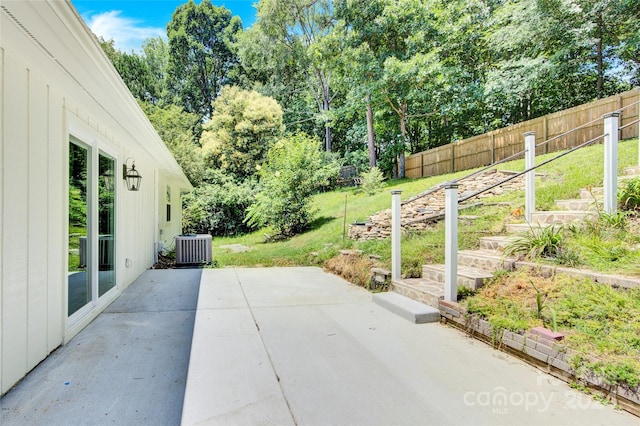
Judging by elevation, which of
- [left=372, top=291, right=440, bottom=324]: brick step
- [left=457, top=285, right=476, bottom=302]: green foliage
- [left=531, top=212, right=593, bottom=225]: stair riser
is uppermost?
[left=531, top=212, right=593, bottom=225]: stair riser

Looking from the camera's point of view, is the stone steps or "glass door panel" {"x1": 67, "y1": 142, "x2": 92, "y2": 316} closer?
"glass door panel" {"x1": 67, "y1": 142, "x2": 92, "y2": 316}

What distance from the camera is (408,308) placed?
384 centimetres

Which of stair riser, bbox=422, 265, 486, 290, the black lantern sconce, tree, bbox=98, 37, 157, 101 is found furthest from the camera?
tree, bbox=98, 37, 157, 101

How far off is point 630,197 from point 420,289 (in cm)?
288

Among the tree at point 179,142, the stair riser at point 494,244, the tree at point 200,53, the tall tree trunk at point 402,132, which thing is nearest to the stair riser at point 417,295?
the stair riser at point 494,244

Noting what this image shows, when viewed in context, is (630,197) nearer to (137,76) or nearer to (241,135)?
(241,135)

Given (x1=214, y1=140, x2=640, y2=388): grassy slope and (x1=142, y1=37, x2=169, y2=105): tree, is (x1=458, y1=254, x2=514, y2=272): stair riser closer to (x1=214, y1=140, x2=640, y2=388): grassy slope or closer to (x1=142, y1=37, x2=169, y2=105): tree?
(x1=214, y1=140, x2=640, y2=388): grassy slope

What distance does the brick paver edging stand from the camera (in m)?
2.06

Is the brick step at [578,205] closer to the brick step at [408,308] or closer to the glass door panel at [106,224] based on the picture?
the brick step at [408,308]

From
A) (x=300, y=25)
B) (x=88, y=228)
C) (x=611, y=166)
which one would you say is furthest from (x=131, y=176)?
(x=300, y=25)

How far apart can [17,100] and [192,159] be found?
579 inches

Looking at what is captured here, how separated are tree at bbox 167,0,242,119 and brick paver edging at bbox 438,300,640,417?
25.3 metres

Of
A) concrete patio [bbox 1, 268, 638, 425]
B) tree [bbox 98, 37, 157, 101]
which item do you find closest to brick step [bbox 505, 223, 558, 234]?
concrete patio [bbox 1, 268, 638, 425]

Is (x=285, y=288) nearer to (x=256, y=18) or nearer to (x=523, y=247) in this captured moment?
(x=523, y=247)
